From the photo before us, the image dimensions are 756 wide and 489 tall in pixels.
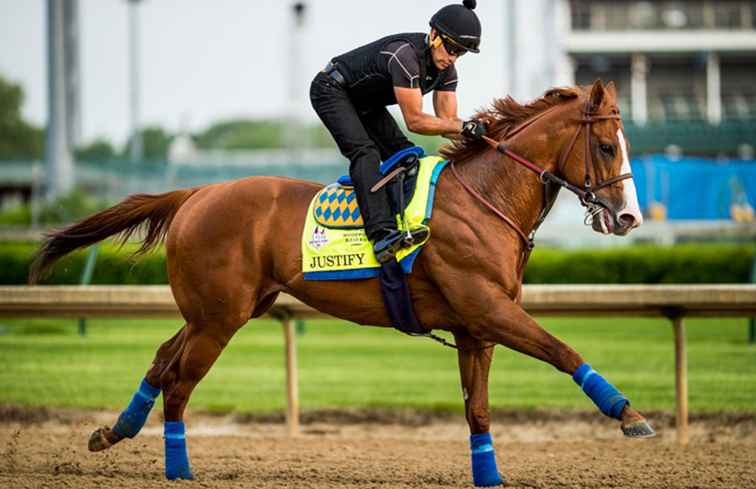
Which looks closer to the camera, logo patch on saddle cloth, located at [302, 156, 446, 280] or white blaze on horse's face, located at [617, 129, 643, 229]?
white blaze on horse's face, located at [617, 129, 643, 229]

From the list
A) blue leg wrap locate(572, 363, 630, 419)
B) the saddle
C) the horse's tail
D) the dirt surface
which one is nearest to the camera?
blue leg wrap locate(572, 363, 630, 419)

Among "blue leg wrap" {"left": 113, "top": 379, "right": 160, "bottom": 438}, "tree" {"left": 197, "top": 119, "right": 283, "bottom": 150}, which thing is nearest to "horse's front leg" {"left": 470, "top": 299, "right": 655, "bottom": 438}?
"blue leg wrap" {"left": 113, "top": 379, "right": 160, "bottom": 438}

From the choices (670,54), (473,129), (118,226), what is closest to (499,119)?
(473,129)

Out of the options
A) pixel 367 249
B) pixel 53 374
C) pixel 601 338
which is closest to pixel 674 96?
pixel 601 338

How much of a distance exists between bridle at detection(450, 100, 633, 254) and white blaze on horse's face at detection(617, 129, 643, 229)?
0.04 metres

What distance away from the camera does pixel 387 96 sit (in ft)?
21.4

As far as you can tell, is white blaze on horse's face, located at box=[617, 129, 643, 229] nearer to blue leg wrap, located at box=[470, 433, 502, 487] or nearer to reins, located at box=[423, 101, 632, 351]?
reins, located at box=[423, 101, 632, 351]

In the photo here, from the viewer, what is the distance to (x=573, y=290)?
26.8 ft

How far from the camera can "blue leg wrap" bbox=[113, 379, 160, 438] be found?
678 centimetres

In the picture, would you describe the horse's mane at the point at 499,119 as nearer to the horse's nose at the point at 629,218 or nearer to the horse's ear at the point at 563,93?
the horse's ear at the point at 563,93

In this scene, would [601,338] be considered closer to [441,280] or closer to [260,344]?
[260,344]

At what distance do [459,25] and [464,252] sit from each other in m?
1.27

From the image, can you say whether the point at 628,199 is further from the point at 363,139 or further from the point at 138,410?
the point at 138,410

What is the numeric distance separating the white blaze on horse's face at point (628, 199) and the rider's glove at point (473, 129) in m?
0.79
